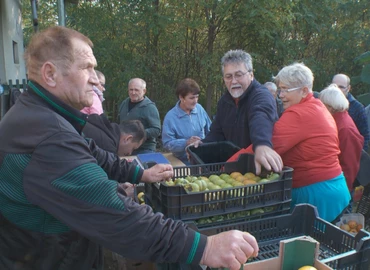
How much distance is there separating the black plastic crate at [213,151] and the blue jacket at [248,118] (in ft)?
0.31

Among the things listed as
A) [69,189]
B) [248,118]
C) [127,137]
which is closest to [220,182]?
[248,118]

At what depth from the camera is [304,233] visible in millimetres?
1771

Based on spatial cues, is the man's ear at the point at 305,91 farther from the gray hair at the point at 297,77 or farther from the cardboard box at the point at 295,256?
the cardboard box at the point at 295,256

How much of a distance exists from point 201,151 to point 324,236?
132cm

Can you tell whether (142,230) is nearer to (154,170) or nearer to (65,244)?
(65,244)

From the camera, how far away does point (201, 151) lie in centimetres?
279

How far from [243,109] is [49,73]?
5.73ft

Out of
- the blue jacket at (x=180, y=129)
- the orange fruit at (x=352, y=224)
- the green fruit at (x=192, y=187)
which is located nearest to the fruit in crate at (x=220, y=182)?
the green fruit at (x=192, y=187)

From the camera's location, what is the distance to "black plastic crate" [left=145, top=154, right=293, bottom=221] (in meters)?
1.56

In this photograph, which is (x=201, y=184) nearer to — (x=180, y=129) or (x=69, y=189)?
(x=69, y=189)

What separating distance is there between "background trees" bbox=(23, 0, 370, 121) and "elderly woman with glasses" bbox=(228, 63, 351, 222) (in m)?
6.14

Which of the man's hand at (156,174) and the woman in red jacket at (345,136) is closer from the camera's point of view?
the man's hand at (156,174)

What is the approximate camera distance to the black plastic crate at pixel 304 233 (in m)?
1.44

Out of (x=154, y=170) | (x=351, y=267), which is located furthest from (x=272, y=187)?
(x=154, y=170)
